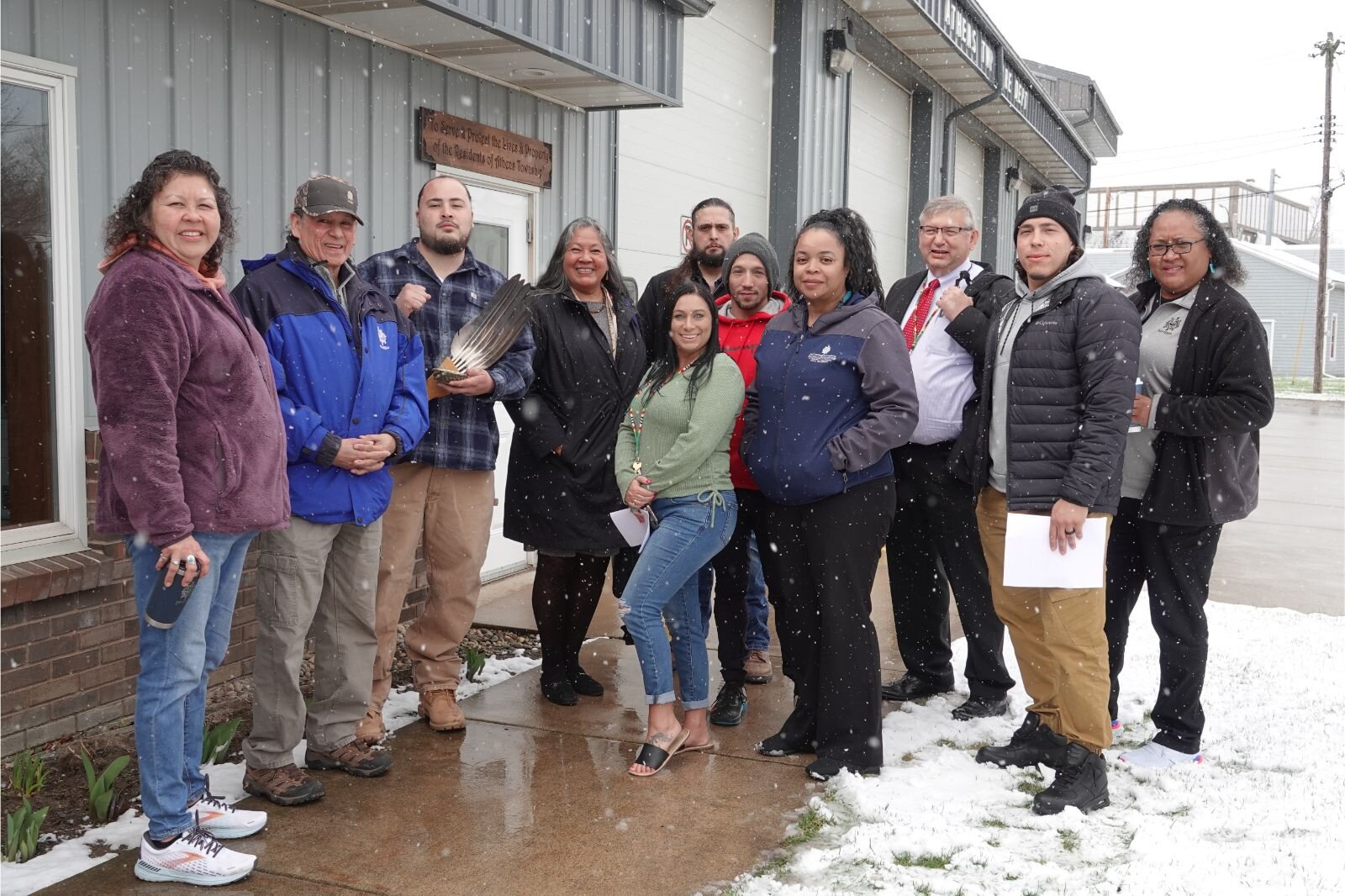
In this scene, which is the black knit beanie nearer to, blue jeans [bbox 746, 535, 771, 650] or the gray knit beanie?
the gray knit beanie

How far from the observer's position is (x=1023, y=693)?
5125 millimetres

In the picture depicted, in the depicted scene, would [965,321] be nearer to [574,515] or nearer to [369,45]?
[574,515]

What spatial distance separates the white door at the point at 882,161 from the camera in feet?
41.9

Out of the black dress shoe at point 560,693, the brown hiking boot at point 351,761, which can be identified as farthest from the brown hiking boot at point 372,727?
the black dress shoe at point 560,693

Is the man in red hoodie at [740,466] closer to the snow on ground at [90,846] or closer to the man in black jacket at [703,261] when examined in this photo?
the man in black jacket at [703,261]

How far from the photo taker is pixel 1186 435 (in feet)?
13.5

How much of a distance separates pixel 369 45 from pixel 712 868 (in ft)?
13.7

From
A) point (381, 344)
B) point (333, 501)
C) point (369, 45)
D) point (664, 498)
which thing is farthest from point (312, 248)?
point (369, 45)

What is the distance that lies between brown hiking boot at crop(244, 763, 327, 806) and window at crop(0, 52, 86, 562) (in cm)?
119

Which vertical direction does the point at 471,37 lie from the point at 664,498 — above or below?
above

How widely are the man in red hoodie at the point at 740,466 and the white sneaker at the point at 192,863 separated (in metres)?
2.03

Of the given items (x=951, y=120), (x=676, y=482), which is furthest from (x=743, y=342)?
(x=951, y=120)

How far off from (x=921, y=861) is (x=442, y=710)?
1.97 meters

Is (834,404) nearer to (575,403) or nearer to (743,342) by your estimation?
(743,342)
